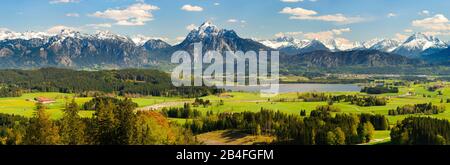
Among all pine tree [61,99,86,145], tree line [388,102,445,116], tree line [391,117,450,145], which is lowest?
tree line [388,102,445,116]

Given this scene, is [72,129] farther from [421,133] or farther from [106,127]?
[421,133]

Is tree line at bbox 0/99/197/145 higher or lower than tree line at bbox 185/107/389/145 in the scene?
higher

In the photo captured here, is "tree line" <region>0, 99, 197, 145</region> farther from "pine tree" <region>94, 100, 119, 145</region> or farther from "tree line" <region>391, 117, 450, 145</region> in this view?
"tree line" <region>391, 117, 450, 145</region>

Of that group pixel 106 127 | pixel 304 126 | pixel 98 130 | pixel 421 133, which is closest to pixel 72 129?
pixel 98 130

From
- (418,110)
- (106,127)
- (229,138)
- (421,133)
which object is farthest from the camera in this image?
(418,110)

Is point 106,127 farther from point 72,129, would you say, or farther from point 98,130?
point 72,129

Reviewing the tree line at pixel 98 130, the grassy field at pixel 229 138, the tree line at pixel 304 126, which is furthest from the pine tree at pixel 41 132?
the grassy field at pixel 229 138

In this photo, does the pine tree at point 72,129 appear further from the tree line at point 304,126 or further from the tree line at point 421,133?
the tree line at point 421,133

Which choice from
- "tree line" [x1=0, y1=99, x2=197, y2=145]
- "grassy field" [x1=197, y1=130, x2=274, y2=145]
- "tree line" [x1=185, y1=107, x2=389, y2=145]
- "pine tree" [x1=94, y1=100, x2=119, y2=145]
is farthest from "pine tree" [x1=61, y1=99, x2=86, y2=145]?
"grassy field" [x1=197, y1=130, x2=274, y2=145]

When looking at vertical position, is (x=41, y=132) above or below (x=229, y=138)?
above

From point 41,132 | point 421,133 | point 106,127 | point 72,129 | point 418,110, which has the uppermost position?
point 106,127

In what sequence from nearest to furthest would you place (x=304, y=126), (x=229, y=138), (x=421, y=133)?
(x=421, y=133), (x=304, y=126), (x=229, y=138)

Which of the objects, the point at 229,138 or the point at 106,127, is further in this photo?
the point at 229,138
